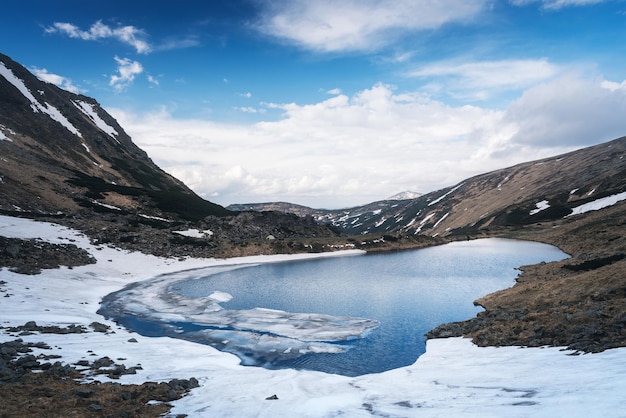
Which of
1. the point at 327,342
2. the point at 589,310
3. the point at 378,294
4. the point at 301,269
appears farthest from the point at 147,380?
the point at 301,269

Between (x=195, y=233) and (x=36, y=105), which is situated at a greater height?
(x=36, y=105)

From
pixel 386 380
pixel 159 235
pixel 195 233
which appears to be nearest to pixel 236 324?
pixel 386 380

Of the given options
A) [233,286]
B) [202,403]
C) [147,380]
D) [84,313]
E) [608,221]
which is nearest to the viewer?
[202,403]

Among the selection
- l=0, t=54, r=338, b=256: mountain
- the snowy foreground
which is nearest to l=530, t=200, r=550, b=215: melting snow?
l=0, t=54, r=338, b=256: mountain

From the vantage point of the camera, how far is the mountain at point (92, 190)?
84.8 m

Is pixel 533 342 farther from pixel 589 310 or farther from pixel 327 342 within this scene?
pixel 327 342

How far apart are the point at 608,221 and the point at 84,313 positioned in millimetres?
99286

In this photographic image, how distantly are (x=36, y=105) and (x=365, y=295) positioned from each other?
158667 millimetres

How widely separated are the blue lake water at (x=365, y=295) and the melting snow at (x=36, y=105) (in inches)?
4644

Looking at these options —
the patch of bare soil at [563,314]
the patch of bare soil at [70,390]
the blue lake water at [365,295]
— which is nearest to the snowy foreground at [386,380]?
the patch of bare soil at [70,390]

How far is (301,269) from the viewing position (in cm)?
8550

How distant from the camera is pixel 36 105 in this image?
482 ft

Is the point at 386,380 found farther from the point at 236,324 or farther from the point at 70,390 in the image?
the point at 236,324

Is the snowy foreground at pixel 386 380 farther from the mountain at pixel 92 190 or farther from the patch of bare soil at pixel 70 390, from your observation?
the mountain at pixel 92 190
